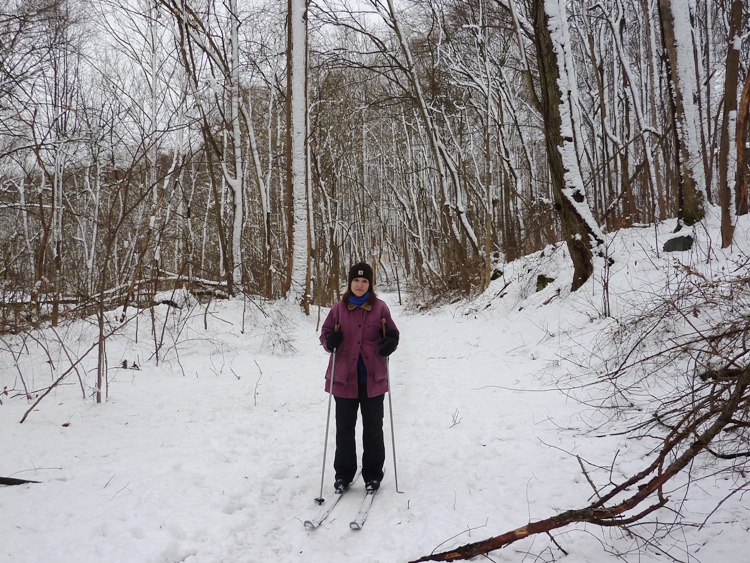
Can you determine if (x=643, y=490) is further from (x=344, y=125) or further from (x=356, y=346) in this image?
(x=344, y=125)

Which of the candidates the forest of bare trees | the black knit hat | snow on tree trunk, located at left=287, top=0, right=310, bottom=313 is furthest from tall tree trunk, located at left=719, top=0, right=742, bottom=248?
snow on tree trunk, located at left=287, top=0, right=310, bottom=313

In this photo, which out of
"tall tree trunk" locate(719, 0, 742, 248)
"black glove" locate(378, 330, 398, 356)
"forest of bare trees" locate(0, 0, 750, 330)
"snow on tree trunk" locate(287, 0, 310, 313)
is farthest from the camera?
"snow on tree trunk" locate(287, 0, 310, 313)

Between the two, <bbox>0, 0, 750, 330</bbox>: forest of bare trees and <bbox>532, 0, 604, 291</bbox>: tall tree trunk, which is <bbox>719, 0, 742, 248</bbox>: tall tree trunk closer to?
<bbox>0, 0, 750, 330</bbox>: forest of bare trees

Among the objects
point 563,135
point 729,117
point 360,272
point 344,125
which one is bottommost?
point 360,272

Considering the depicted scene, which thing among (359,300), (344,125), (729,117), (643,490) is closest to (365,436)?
(359,300)

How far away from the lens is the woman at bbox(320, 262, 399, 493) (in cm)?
353

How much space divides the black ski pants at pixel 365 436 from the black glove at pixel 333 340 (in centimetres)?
39

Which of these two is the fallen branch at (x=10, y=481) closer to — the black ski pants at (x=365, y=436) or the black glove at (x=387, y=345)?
the black ski pants at (x=365, y=436)

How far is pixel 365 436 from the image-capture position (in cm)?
360

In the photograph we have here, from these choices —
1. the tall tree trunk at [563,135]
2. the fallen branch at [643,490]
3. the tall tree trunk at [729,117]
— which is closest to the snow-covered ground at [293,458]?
the tall tree trunk at [729,117]

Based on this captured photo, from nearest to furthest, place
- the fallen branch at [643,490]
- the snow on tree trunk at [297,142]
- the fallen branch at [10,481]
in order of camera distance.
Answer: the fallen branch at [643,490] < the fallen branch at [10,481] < the snow on tree trunk at [297,142]

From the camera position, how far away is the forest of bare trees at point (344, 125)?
6777 mm

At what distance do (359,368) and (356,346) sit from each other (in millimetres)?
183

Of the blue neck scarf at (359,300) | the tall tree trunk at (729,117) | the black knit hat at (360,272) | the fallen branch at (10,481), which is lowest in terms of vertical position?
the fallen branch at (10,481)
